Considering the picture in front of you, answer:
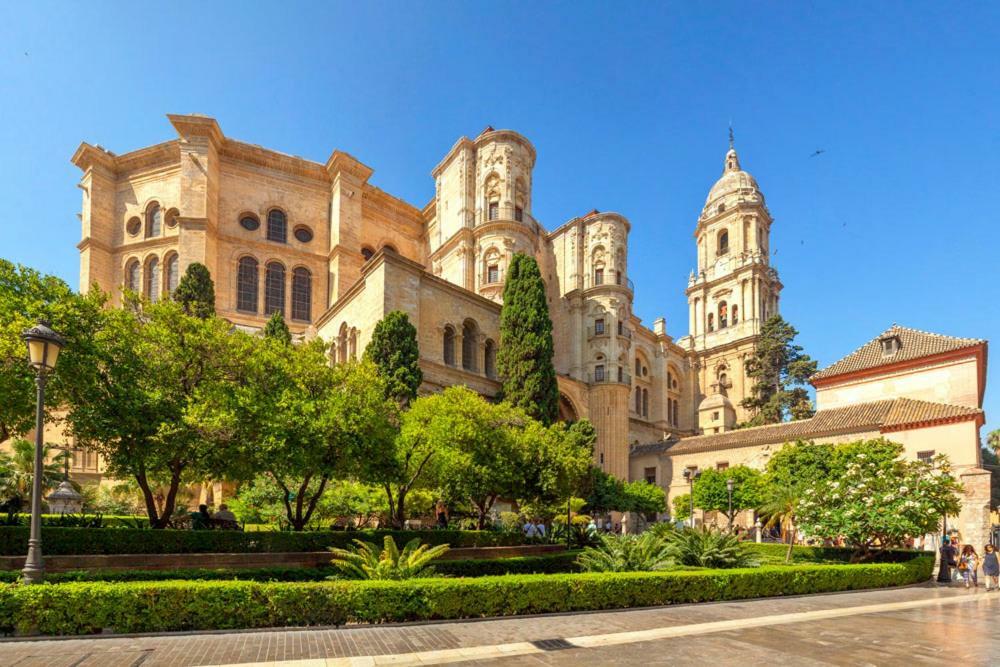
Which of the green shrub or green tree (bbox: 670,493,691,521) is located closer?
the green shrub

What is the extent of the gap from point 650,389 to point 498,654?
52429mm

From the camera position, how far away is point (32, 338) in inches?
378

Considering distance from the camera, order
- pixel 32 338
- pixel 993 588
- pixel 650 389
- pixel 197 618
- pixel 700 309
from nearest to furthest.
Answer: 1. pixel 197 618
2. pixel 32 338
3. pixel 993 588
4. pixel 650 389
5. pixel 700 309

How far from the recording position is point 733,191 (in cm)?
6750

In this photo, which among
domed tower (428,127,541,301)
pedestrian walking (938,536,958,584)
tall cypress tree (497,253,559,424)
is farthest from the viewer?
domed tower (428,127,541,301)

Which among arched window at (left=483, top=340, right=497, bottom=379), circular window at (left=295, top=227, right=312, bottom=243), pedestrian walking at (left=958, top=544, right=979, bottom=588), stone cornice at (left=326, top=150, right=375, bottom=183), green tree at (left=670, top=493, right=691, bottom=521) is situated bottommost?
green tree at (left=670, top=493, right=691, bottom=521)

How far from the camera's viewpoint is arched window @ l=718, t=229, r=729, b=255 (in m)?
67.6

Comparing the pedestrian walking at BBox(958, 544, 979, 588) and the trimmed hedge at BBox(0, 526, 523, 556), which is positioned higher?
the trimmed hedge at BBox(0, 526, 523, 556)

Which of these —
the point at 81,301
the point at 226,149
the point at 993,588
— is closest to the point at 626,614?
A: the point at 993,588

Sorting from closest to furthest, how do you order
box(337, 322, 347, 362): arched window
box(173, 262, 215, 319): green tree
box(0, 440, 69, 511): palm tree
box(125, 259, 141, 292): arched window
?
box(0, 440, 69, 511): palm tree → box(173, 262, 215, 319): green tree → box(337, 322, 347, 362): arched window → box(125, 259, 141, 292): arched window

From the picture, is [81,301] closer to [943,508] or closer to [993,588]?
[943,508]

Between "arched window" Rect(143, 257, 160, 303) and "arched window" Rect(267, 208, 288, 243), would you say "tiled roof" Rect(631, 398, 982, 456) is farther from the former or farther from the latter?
"arched window" Rect(143, 257, 160, 303)

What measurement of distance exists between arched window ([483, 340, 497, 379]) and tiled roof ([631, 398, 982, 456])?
1541cm

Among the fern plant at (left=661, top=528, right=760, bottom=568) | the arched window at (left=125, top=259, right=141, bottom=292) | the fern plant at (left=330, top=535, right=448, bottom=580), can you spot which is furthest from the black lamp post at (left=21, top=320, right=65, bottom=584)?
the arched window at (left=125, top=259, right=141, bottom=292)
